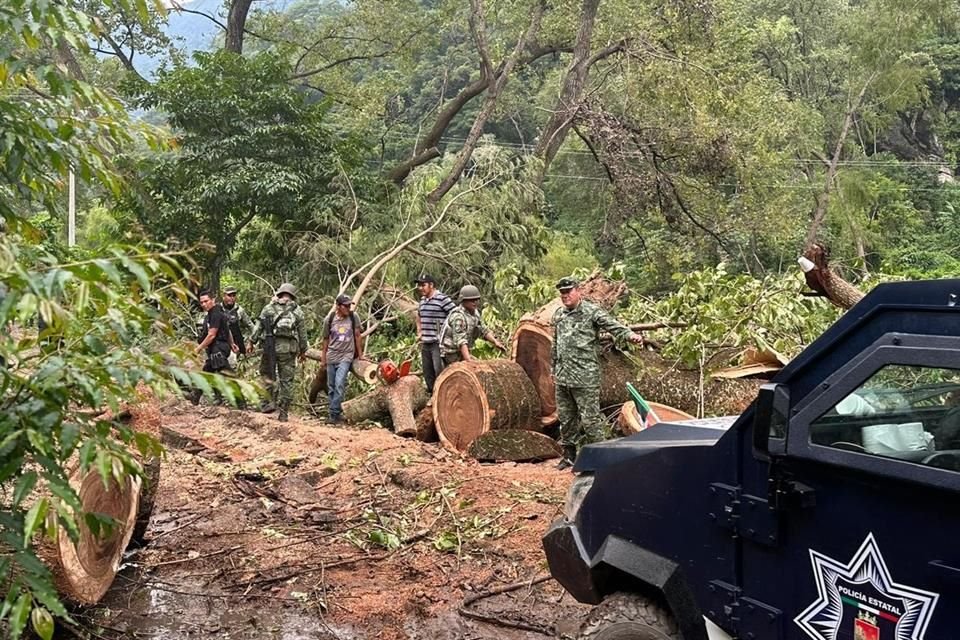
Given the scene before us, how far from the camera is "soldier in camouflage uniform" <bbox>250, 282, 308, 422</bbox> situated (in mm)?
11203

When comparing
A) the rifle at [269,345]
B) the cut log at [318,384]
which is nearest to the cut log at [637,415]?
the cut log at [318,384]

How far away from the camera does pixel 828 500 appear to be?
276cm

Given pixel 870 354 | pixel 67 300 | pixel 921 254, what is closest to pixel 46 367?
pixel 67 300

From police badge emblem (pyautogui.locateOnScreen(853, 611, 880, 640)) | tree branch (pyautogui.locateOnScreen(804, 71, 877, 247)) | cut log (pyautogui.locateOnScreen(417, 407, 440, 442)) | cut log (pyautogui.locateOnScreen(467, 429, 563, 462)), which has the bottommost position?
cut log (pyautogui.locateOnScreen(417, 407, 440, 442))

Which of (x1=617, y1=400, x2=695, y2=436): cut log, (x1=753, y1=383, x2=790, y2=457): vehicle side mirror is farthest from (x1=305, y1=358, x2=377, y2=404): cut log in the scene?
(x1=753, y1=383, x2=790, y2=457): vehicle side mirror

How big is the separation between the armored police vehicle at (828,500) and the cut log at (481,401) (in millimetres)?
5743

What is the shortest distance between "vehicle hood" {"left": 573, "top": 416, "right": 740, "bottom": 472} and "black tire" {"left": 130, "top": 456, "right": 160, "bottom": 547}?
9.83 ft

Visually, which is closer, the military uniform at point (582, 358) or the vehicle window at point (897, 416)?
the vehicle window at point (897, 416)

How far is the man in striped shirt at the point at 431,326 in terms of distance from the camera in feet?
35.5

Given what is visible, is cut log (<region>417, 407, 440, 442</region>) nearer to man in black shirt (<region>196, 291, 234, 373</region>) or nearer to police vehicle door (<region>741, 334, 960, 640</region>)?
man in black shirt (<region>196, 291, 234, 373</region>)

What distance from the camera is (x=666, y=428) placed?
159 inches

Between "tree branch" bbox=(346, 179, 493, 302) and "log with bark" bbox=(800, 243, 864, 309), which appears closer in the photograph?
"log with bark" bbox=(800, 243, 864, 309)

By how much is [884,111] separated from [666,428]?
3543cm

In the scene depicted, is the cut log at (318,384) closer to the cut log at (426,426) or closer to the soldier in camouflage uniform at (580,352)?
the cut log at (426,426)
